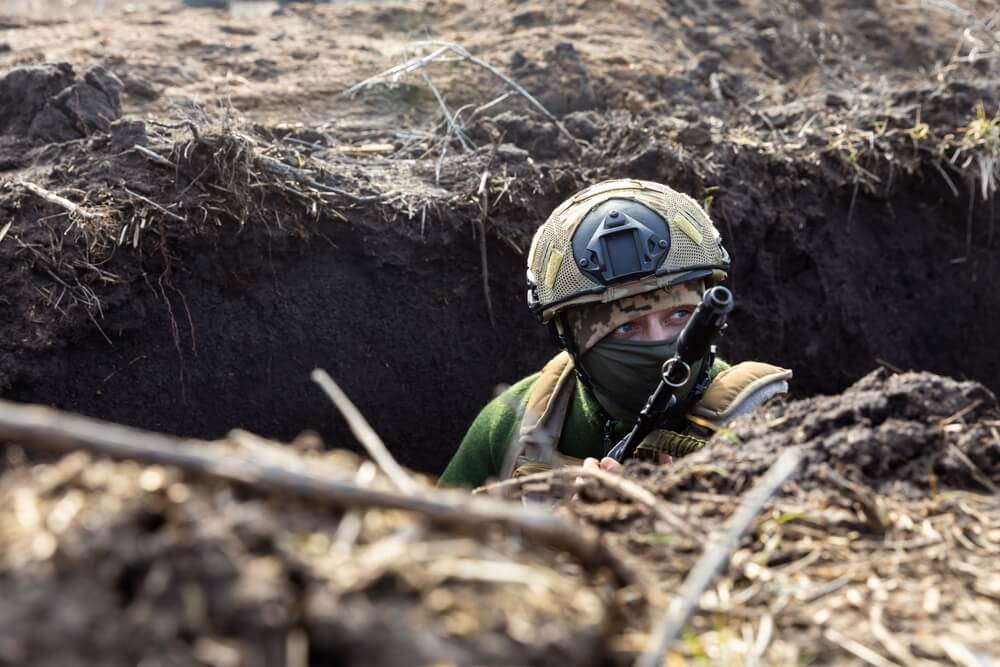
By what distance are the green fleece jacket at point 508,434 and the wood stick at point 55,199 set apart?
1919 mm

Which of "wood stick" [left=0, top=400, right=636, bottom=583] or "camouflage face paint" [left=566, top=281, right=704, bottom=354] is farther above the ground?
"wood stick" [left=0, top=400, right=636, bottom=583]

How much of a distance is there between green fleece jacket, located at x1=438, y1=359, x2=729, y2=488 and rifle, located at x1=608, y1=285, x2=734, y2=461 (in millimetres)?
280

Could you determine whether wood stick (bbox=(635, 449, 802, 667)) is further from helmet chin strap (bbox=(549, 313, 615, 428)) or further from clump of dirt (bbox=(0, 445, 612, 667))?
helmet chin strap (bbox=(549, 313, 615, 428))

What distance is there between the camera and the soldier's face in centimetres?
434

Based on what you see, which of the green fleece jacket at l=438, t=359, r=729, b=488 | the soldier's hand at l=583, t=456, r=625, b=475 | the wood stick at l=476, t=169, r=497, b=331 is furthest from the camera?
the wood stick at l=476, t=169, r=497, b=331

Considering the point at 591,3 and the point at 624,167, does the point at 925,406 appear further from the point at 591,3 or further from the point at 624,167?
the point at 591,3

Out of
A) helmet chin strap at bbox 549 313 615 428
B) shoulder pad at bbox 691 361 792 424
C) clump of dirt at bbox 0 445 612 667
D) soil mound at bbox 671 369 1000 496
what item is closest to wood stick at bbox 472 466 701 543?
soil mound at bbox 671 369 1000 496

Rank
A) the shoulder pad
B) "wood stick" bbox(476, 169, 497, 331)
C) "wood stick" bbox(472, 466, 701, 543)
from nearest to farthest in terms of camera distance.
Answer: "wood stick" bbox(472, 466, 701, 543)
the shoulder pad
"wood stick" bbox(476, 169, 497, 331)

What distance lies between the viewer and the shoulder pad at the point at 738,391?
4.16 meters

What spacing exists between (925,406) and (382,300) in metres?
3.35

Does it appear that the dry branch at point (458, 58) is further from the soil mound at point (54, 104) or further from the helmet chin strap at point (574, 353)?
the helmet chin strap at point (574, 353)

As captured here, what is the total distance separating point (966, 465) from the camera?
9.25ft

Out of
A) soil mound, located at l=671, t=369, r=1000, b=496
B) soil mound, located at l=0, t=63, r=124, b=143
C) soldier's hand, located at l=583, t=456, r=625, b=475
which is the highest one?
soil mound, located at l=0, t=63, r=124, b=143

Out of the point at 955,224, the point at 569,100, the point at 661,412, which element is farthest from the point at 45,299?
the point at 955,224
